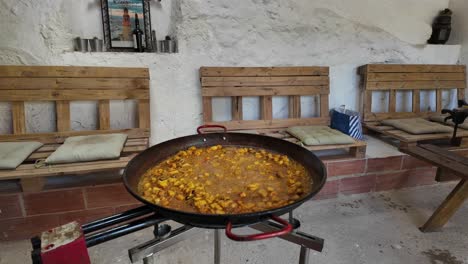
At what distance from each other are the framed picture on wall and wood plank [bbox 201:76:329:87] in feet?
2.33

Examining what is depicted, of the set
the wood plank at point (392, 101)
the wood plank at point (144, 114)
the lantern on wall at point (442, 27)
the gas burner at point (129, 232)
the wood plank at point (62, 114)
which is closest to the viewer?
the gas burner at point (129, 232)

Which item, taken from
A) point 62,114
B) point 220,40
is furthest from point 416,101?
point 62,114

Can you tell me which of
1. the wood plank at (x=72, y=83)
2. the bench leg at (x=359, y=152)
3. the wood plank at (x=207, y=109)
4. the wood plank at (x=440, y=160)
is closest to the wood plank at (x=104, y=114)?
the wood plank at (x=72, y=83)

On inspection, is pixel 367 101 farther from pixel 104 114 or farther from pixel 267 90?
pixel 104 114

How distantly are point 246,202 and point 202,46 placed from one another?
6.36 feet

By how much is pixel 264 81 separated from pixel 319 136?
748 millimetres

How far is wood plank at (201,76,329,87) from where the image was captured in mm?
2561

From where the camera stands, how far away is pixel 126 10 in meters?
2.62

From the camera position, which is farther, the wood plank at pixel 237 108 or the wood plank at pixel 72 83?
the wood plank at pixel 237 108

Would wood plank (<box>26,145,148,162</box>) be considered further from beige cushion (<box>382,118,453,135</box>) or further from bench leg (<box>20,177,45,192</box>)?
beige cushion (<box>382,118,453,135</box>)

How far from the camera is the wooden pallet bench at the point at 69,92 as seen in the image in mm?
2180

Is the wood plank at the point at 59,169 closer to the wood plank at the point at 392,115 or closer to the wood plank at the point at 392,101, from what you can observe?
the wood plank at the point at 392,115

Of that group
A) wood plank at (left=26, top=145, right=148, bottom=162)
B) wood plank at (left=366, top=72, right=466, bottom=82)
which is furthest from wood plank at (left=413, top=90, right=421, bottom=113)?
wood plank at (left=26, top=145, right=148, bottom=162)

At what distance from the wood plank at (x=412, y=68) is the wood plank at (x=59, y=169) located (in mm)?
2574
